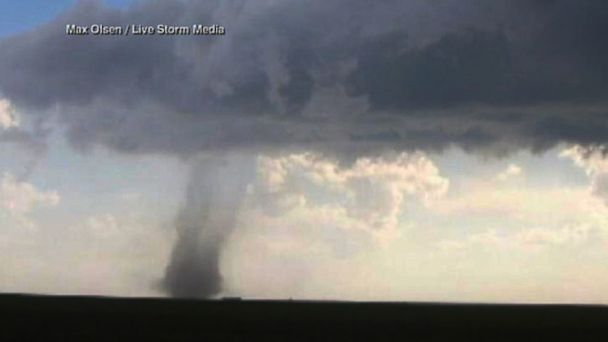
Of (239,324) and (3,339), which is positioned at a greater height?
(239,324)

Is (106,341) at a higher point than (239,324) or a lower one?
lower

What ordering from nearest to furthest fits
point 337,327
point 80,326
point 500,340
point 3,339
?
1. point 3,339
2. point 500,340
3. point 80,326
4. point 337,327

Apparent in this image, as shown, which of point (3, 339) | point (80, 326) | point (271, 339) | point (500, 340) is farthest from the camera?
point (80, 326)

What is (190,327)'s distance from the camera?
293ft

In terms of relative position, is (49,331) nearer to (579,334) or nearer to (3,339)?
(3,339)

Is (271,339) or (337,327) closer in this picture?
(271,339)

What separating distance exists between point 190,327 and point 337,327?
14.9 m

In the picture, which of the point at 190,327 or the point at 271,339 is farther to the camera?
the point at 190,327

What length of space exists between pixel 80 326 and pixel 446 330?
3637 cm

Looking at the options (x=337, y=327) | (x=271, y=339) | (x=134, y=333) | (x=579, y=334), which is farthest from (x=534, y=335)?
(x=134, y=333)

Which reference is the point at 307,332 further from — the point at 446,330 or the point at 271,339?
the point at 446,330

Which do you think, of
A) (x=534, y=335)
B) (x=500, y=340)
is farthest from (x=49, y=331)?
(x=534, y=335)

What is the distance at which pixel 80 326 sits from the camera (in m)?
85.9

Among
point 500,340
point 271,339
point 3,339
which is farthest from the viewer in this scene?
point 500,340
